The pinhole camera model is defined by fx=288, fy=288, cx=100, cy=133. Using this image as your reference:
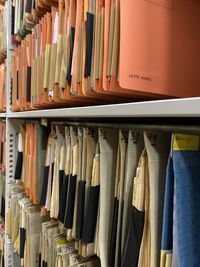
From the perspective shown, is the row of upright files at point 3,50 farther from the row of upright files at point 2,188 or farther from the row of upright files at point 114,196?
the row of upright files at point 114,196

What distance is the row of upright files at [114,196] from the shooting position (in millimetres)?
446

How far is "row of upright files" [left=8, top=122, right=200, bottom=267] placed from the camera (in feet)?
1.46

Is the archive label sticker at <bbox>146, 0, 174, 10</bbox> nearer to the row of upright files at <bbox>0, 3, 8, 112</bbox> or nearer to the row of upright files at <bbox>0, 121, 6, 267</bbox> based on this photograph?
the row of upright files at <bbox>0, 3, 8, 112</bbox>

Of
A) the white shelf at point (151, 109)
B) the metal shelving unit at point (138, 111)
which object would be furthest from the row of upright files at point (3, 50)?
the white shelf at point (151, 109)

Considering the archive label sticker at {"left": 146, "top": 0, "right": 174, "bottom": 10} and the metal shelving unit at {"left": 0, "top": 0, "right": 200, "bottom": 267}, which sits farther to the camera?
the archive label sticker at {"left": 146, "top": 0, "right": 174, "bottom": 10}

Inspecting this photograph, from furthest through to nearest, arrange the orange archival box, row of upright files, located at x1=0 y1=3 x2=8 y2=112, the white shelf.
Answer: row of upright files, located at x1=0 y1=3 x2=8 y2=112 → the orange archival box → the white shelf

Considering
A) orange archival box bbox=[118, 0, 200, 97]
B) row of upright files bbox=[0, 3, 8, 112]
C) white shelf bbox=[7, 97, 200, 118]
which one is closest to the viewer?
white shelf bbox=[7, 97, 200, 118]

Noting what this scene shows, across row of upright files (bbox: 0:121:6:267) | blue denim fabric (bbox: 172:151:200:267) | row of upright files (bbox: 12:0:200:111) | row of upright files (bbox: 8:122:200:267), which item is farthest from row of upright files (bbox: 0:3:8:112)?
blue denim fabric (bbox: 172:151:200:267)

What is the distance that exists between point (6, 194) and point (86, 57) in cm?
109

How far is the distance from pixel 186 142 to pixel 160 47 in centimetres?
19

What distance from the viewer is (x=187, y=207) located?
1.44ft

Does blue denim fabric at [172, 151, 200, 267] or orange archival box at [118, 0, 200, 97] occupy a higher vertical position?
orange archival box at [118, 0, 200, 97]

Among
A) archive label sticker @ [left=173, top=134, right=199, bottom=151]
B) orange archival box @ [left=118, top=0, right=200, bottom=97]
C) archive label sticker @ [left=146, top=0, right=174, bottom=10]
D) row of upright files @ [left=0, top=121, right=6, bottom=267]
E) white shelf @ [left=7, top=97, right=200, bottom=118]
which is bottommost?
row of upright files @ [left=0, top=121, right=6, bottom=267]

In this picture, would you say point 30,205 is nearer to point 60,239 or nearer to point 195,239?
point 60,239
